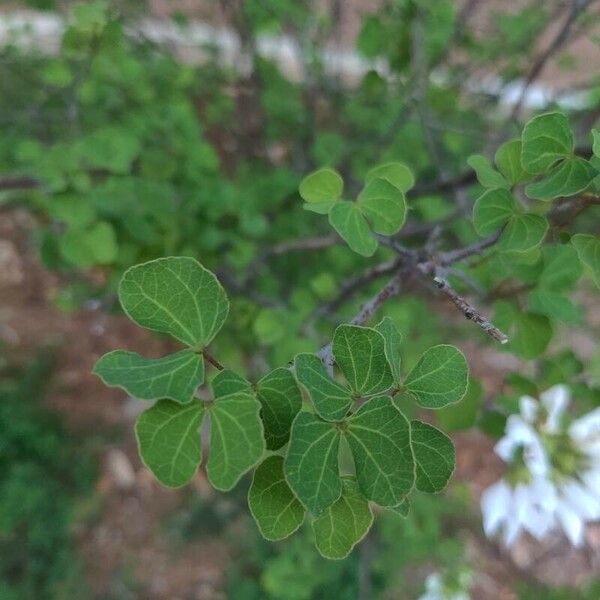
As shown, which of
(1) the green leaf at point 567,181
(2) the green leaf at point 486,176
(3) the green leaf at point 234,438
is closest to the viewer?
(3) the green leaf at point 234,438

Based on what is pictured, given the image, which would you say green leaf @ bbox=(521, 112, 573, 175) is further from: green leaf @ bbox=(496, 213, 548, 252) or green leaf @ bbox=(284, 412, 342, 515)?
green leaf @ bbox=(284, 412, 342, 515)

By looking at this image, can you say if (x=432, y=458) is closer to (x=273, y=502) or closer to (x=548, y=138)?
(x=273, y=502)

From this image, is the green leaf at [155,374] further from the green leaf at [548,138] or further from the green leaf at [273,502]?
the green leaf at [548,138]

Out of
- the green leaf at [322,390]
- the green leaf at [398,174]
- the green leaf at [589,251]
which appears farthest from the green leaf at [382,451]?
the green leaf at [398,174]

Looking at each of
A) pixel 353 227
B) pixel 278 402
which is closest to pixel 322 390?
pixel 278 402

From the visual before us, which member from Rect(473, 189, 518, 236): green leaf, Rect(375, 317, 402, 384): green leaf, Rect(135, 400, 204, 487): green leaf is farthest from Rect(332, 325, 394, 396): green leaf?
Rect(473, 189, 518, 236): green leaf

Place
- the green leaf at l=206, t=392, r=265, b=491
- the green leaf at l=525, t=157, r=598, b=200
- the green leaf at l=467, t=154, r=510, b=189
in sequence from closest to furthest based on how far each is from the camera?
the green leaf at l=206, t=392, r=265, b=491 → the green leaf at l=525, t=157, r=598, b=200 → the green leaf at l=467, t=154, r=510, b=189
